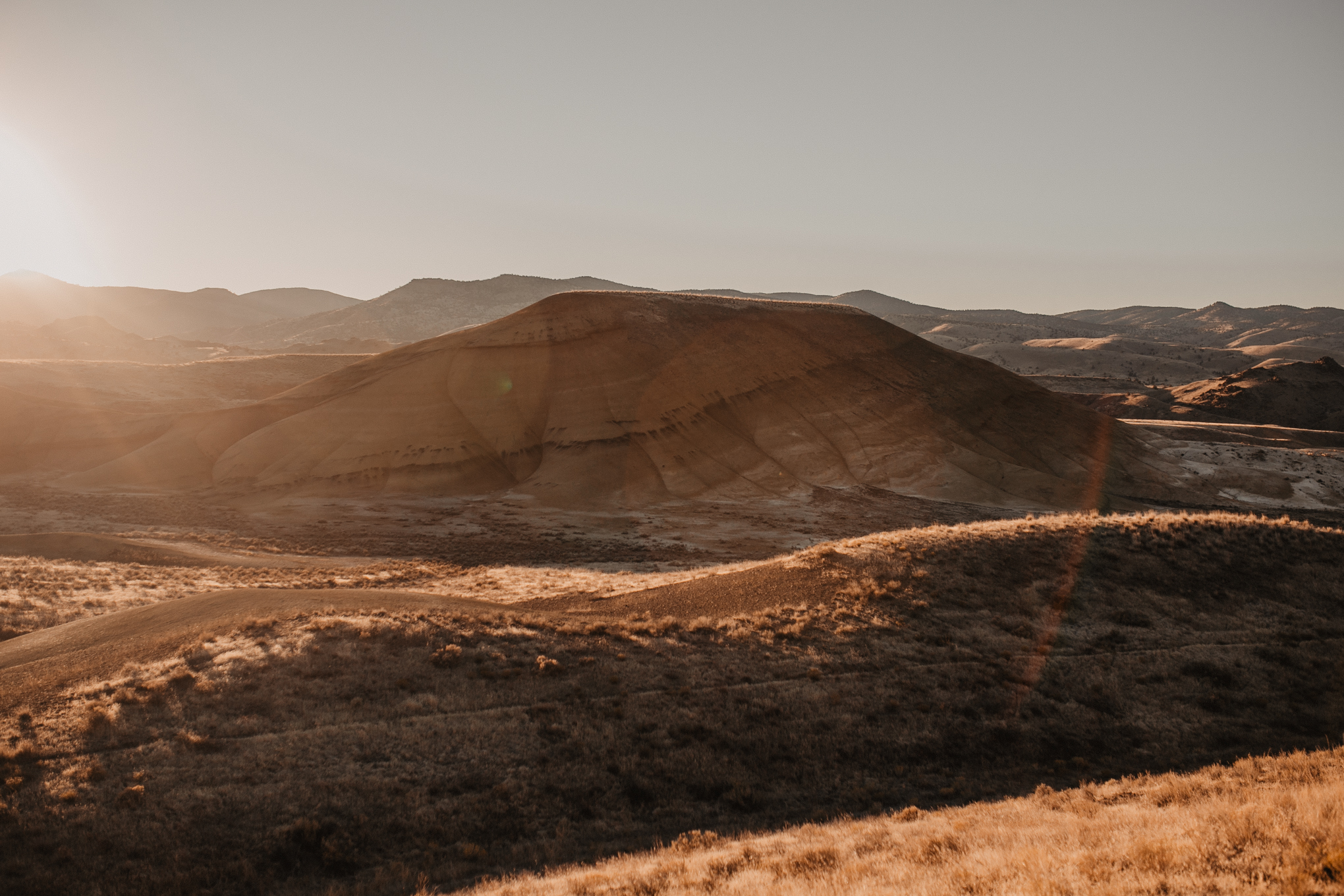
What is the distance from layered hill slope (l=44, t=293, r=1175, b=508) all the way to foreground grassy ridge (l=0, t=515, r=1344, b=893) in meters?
24.4

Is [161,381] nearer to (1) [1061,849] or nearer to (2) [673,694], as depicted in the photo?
(2) [673,694]

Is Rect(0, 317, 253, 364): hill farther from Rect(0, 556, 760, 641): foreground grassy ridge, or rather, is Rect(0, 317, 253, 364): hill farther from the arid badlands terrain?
Rect(0, 556, 760, 641): foreground grassy ridge

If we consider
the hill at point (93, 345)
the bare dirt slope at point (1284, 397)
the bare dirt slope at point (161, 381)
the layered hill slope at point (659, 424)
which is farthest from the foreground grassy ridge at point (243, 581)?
the hill at point (93, 345)

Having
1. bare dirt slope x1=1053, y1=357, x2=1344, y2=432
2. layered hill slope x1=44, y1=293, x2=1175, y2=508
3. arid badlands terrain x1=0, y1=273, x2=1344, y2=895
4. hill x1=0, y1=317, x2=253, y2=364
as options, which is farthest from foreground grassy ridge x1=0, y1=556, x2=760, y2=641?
hill x1=0, y1=317, x2=253, y2=364

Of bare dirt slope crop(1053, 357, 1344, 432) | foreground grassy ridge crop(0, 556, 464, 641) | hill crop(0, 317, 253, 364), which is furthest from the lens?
hill crop(0, 317, 253, 364)

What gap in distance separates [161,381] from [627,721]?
284 ft

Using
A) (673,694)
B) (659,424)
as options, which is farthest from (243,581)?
(659,424)

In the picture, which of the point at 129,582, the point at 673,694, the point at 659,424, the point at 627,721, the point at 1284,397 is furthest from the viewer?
the point at 1284,397

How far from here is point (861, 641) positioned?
16.4 m

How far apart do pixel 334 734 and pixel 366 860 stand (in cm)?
301

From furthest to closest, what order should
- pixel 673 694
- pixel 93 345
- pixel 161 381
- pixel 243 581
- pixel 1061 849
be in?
1. pixel 93 345
2. pixel 161 381
3. pixel 243 581
4. pixel 673 694
5. pixel 1061 849

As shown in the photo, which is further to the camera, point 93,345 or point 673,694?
point 93,345

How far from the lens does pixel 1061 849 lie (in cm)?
775

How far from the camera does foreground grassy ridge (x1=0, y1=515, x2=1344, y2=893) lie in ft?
31.4
